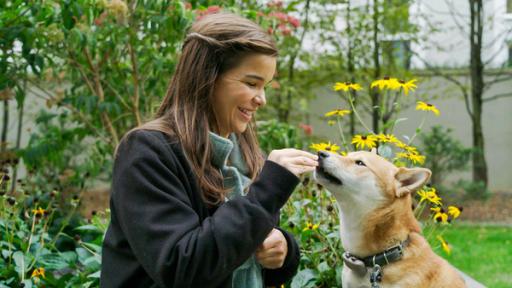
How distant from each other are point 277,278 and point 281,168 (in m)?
0.64

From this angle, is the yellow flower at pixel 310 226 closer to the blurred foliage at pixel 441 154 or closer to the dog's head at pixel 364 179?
the dog's head at pixel 364 179

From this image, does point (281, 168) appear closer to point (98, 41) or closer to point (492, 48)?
point (98, 41)

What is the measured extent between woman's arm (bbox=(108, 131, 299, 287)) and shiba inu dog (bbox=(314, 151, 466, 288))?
0.50 metres

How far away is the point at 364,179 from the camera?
2531 mm

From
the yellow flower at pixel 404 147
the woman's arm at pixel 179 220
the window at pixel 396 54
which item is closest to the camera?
the woman's arm at pixel 179 220

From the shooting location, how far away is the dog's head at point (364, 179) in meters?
2.47

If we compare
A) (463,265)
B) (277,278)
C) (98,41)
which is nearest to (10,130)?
(98,41)

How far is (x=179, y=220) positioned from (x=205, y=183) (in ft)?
0.71

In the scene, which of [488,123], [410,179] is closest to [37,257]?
[410,179]

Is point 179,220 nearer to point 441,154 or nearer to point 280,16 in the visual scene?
point 280,16

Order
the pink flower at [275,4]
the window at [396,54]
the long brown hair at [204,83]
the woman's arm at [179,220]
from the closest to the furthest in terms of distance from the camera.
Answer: the woman's arm at [179,220], the long brown hair at [204,83], the pink flower at [275,4], the window at [396,54]

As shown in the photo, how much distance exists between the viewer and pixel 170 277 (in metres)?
1.94

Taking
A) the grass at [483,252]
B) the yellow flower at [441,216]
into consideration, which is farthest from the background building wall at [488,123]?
the yellow flower at [441,216]

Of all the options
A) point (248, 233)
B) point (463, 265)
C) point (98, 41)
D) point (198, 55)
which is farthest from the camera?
point (463, 265)
